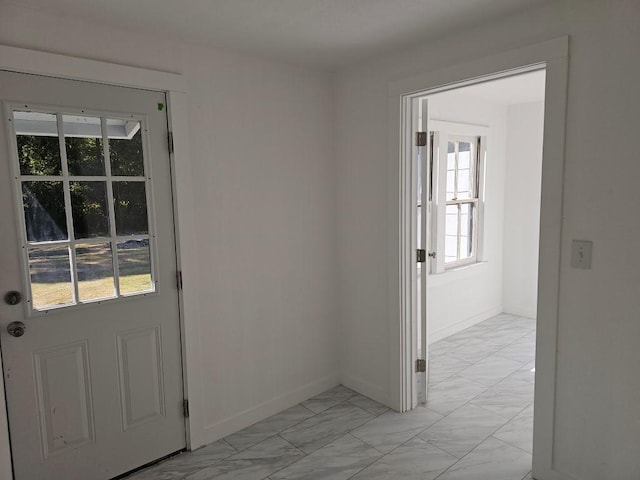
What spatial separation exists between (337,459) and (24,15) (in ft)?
8.93

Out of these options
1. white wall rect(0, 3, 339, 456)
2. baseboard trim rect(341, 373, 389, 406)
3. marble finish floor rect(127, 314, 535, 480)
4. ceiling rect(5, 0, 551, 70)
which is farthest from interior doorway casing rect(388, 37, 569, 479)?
baseboard trim rect(341, 373, 389, 406)

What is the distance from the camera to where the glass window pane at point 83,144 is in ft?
6.88

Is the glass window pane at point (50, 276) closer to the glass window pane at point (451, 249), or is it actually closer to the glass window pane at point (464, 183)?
the glass window pane at point (451, 249)

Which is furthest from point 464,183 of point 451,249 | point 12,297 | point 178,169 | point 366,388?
point 12,297

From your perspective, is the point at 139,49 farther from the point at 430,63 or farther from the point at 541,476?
the point at 541,476

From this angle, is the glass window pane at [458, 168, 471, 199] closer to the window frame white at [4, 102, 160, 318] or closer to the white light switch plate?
the white light switch plate

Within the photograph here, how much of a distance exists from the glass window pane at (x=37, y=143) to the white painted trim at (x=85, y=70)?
0.20m

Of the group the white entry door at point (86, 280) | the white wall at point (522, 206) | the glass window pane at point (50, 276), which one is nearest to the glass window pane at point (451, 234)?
the white wall at point (522, 206)

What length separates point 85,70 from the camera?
82.1 inches

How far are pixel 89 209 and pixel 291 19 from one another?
1377 millimetres

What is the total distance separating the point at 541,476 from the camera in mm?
2230

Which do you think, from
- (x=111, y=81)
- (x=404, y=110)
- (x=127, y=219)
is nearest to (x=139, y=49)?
(x=111, y=81)

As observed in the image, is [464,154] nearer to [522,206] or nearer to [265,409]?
[522,206]

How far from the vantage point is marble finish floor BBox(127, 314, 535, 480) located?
2.37 m
